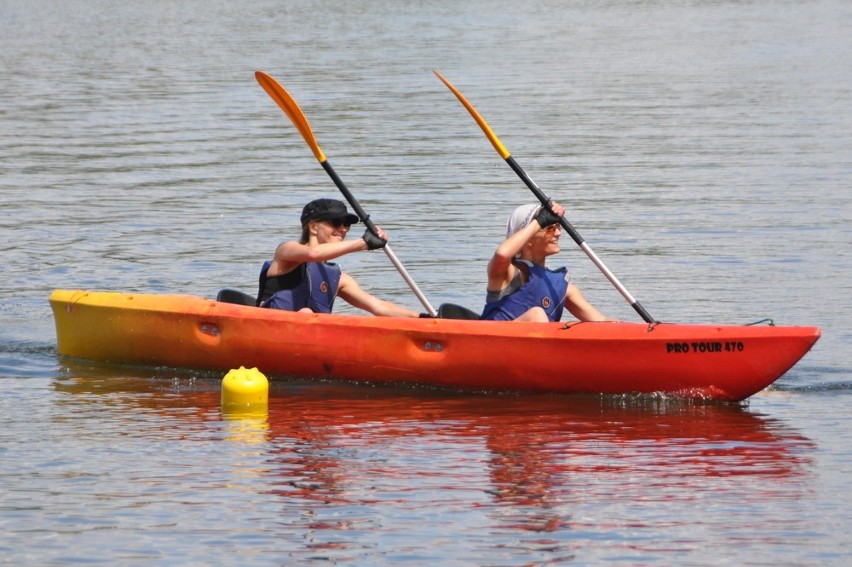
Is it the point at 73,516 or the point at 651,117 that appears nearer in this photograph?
the point at 73,516

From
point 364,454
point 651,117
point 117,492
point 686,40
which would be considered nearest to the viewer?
point 117,492

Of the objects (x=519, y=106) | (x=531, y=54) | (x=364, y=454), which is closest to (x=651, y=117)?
(x=519, y=106)

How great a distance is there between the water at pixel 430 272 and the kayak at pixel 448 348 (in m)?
0.14

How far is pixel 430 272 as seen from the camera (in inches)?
573

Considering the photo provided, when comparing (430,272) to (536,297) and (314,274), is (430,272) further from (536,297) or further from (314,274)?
(536,297)

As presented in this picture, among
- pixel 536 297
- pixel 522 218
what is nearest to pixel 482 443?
pixel 536 297

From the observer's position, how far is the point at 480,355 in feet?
32.4

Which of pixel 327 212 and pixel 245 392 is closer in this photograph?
pixel 245 392

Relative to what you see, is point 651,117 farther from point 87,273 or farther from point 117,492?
point 117,492

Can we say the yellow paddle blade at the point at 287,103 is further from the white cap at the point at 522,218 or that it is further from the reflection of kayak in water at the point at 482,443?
the white cap at the point at 522,218

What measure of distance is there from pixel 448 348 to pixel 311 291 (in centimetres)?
115

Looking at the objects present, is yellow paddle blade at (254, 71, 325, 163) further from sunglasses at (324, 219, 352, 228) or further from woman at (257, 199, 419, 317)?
sunglasses at (324, 219, 352, 228)

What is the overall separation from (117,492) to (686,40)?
3466 cm

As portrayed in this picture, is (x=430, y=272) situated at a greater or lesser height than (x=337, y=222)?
lesser
